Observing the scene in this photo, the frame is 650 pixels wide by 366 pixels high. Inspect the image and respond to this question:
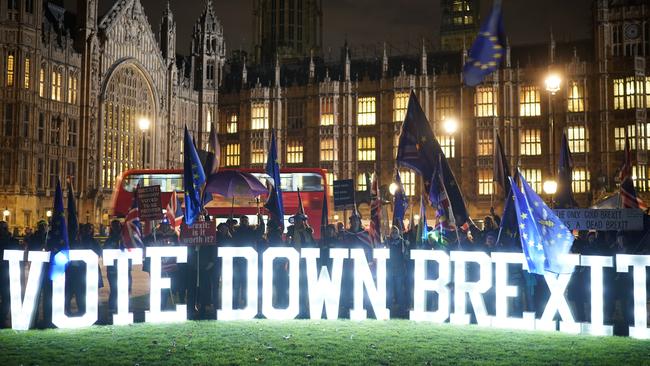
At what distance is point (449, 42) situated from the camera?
357 feet

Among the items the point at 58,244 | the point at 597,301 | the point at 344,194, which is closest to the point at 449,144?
the point at 344,194

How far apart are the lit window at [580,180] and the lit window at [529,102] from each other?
527 centimetres

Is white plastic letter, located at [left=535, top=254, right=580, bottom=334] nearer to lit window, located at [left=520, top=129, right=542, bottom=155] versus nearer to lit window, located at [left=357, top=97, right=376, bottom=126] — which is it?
lit window, located at [left=520, top=129, right=542, bottom=155]

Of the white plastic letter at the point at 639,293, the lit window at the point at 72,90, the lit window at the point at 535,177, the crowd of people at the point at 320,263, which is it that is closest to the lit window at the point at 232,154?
the lit window at the point at 72,90

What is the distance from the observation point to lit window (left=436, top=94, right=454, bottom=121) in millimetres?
54375

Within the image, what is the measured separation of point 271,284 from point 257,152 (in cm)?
4576

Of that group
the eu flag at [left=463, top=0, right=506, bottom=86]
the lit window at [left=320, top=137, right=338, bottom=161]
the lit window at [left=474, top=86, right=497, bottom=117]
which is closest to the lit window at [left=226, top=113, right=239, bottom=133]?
the lit window at [left=320, top=137, right=338, bottom=161]

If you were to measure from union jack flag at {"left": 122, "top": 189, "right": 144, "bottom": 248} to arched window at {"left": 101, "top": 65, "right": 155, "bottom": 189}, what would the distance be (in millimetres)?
33772

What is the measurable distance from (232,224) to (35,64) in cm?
3231

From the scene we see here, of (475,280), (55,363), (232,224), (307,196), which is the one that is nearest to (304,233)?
(232,224)

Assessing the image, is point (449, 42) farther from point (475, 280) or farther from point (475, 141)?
point (475, 280)

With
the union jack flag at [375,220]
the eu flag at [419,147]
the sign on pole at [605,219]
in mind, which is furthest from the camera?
the union jack flag at [375,220]

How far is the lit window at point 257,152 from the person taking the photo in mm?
58438

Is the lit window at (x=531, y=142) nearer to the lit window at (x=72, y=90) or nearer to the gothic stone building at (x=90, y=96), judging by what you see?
the gothic stone building at (x=90, y=96)
